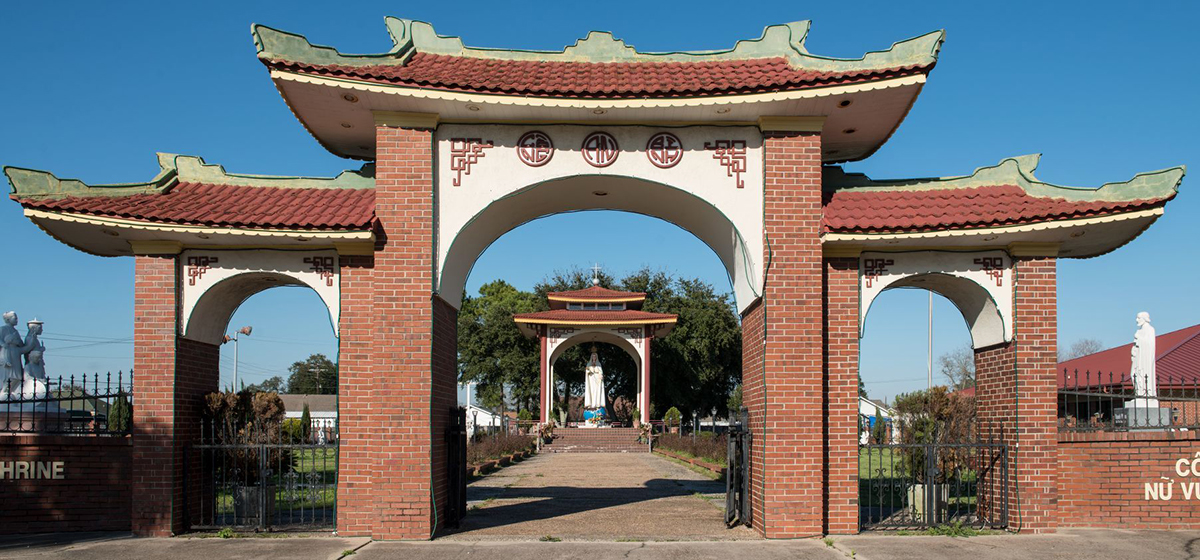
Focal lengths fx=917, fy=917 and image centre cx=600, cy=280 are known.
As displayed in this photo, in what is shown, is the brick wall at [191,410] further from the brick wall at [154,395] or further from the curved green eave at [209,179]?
the curved green eave at [209,179]

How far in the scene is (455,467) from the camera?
454 inches

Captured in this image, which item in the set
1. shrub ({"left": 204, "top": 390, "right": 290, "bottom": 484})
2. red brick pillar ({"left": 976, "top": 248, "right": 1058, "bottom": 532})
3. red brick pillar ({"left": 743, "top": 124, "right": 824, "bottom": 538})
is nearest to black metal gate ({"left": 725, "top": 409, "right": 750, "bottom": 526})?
red brick pillar ({"left": 743, "top": 124, "right": 824, "bottom": 538})

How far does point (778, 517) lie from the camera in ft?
34.0

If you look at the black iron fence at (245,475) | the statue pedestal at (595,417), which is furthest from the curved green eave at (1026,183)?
the statue pedestal at (595,417)

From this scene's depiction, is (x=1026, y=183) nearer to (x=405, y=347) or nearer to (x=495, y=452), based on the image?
(x=405, y=347)

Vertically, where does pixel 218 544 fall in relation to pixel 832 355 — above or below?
below

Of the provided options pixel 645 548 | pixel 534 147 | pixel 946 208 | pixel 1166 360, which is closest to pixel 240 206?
pixel 534 147

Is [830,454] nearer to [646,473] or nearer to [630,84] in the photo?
[630,84]

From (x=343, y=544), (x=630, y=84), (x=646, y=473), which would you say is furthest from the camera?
(x=646, y=473)

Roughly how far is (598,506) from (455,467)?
305 centimetres

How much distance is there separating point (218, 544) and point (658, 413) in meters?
40.9

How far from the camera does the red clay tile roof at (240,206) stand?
1030 cm

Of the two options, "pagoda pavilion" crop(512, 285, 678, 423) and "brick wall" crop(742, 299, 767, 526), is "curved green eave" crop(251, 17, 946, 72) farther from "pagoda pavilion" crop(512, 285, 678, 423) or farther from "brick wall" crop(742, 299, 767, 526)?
"pagoda pavilion" crop(512, 285, 678, 423)

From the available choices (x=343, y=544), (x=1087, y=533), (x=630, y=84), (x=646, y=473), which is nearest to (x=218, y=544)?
(x=343, y=544)
